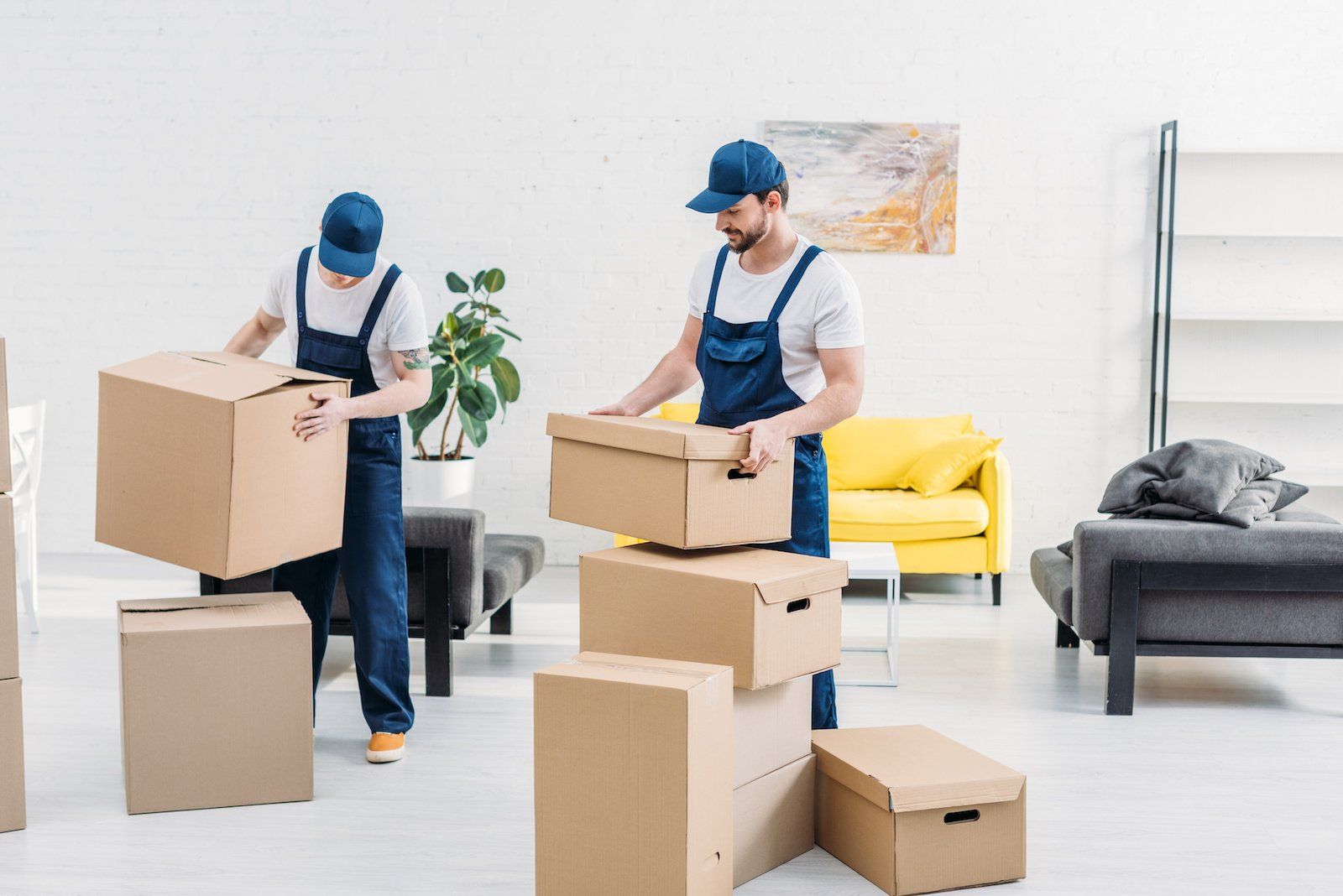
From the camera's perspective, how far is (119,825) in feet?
8.21

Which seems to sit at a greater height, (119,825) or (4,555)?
(4,555)

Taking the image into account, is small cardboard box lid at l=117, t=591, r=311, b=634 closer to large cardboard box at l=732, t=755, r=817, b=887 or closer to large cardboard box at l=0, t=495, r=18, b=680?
large cardboard box at l=0, t=495, r=18, b=680

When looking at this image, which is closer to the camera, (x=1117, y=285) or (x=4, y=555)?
(x=4, y=555)

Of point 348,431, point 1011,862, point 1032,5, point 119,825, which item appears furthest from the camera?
point 1032,5

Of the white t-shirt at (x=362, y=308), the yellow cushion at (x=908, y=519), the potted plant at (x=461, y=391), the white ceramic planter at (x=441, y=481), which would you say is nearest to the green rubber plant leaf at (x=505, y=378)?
the potted plant at (x=461, y=391)

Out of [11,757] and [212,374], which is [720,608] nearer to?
[212,374]

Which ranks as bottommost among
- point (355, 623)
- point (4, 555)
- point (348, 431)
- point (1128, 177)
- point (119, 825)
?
point (119, 825)

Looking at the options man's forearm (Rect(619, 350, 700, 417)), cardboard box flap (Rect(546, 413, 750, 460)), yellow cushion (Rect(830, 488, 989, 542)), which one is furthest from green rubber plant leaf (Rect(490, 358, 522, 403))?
cardboard box flap (Rect(546, 413, 750, 460))

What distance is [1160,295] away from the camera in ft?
17.8

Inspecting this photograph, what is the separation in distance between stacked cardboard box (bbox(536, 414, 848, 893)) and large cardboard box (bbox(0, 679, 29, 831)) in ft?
3.69

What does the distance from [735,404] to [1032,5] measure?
372 cm

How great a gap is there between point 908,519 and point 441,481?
77.2 inches

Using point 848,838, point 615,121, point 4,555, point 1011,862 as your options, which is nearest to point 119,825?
point 4,555

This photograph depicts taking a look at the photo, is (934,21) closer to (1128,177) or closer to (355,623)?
(1128,177)
